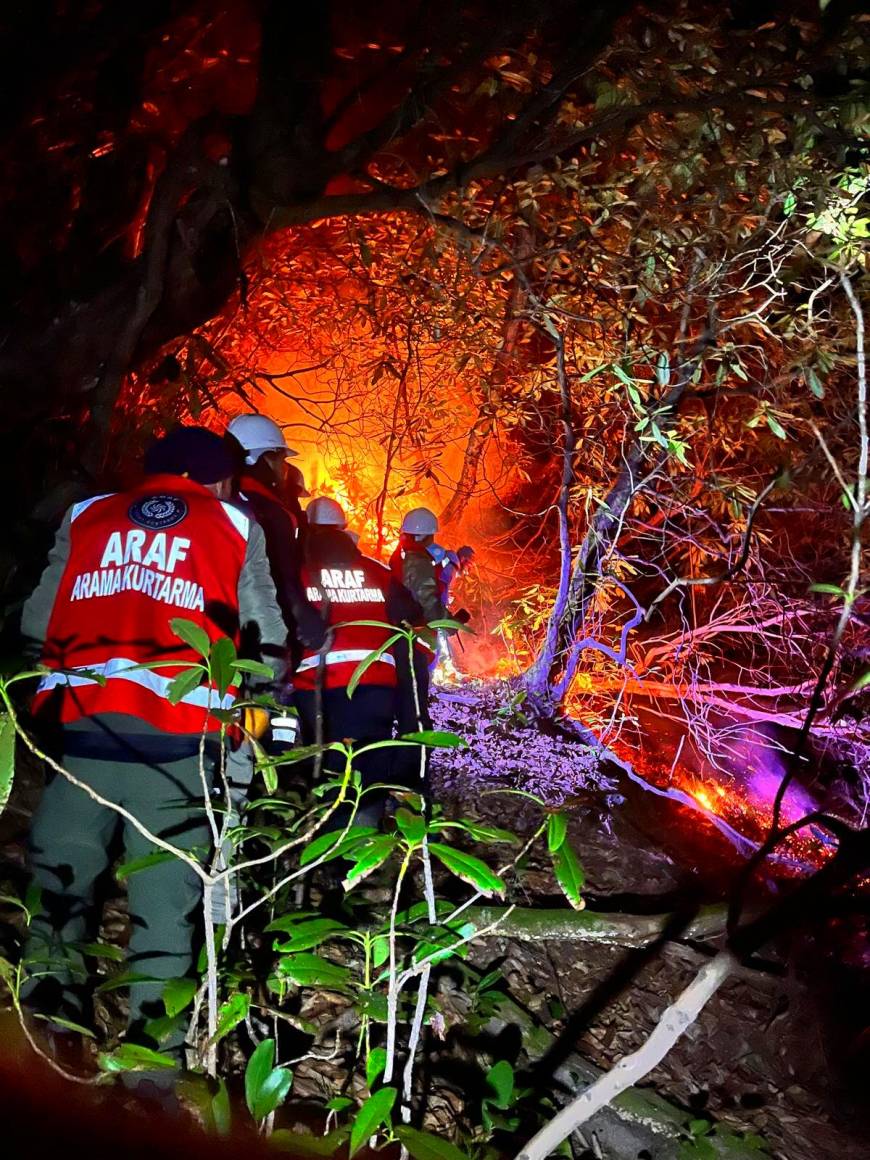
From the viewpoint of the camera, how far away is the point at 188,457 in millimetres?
2879

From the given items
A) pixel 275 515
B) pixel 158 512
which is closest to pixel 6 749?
pixel 158 512

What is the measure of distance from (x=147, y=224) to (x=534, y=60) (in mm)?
2630

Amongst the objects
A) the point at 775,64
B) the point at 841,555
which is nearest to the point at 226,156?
the point at 775,64

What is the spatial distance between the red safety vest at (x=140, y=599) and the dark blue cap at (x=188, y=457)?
0.16m

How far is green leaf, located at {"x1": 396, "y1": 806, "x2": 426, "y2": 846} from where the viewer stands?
169cm

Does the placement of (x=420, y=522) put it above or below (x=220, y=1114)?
above

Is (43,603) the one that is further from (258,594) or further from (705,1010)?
(705,1010)

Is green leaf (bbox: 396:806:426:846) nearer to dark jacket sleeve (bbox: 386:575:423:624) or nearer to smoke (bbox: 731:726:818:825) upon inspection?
dark jacket sleeve (bbox: 386:575:423:624)

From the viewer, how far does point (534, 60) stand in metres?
5.11

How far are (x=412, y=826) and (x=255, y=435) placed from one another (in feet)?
10.2

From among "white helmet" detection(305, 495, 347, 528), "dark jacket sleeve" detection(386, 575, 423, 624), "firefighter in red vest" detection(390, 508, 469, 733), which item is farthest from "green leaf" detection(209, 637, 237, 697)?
"white helmet" detection(305, 495, 347, 528)

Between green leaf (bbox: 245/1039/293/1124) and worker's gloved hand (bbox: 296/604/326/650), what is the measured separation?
2.27 metres

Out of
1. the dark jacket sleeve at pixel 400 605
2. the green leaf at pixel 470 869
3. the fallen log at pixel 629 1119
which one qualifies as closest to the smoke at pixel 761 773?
the dark jacket sleeve at pixel 400 605

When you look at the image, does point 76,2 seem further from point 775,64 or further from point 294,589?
point 775,64
